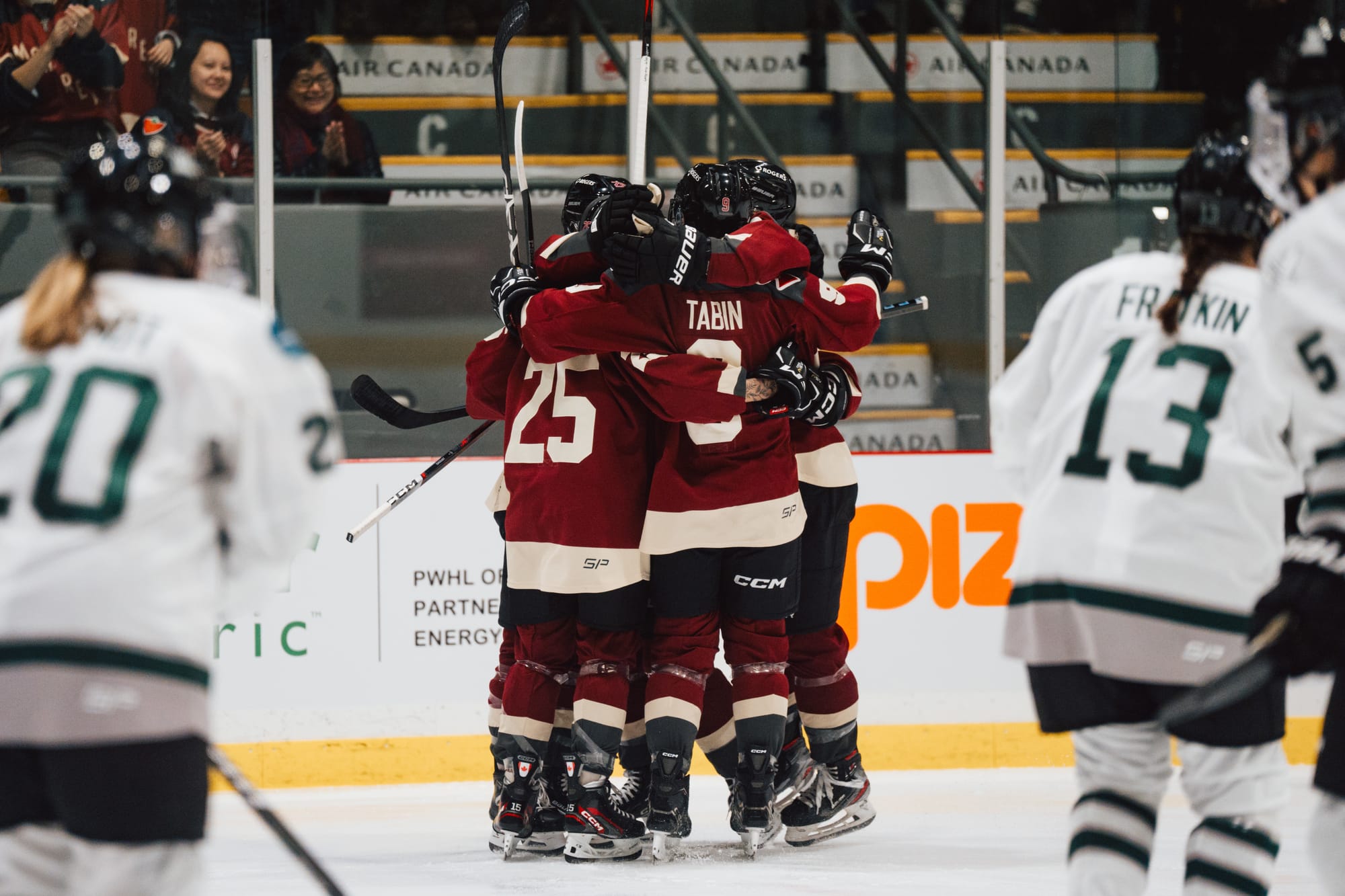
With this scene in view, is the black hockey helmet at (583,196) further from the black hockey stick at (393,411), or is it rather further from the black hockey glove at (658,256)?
the black hockey stick at (393,411)

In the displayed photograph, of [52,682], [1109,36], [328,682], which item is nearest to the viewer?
[52,682]

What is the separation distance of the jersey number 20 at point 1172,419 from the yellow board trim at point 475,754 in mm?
2125

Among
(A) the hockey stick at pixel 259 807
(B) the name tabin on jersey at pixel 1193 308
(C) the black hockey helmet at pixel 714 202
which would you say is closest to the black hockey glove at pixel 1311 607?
(B) the name tabin on jersey at pixel 1193 308

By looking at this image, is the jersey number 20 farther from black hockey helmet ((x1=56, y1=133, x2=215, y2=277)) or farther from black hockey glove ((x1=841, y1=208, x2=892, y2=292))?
black hockey glove ((x1=841, y1=208, x2=892, y2=292))

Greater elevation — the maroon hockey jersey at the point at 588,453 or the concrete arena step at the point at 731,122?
the concrete arena step at the point at 731,122

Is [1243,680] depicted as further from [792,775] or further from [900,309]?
[900,309]

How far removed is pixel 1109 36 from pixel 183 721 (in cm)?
421

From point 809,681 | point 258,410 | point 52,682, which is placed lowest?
point 809,681

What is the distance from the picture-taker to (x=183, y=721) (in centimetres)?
162

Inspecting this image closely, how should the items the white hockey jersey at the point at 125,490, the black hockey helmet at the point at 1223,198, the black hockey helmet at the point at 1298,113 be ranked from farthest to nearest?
the black hockey helmet at the point at 1223,198, the black hockey helmet at the point at 1298,113, the white hockey jersey at the point at 125,490

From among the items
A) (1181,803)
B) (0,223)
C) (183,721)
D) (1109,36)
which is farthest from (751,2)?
(183,721)

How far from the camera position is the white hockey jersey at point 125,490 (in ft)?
5.12

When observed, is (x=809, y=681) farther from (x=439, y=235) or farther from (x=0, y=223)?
(x=0, y=223)

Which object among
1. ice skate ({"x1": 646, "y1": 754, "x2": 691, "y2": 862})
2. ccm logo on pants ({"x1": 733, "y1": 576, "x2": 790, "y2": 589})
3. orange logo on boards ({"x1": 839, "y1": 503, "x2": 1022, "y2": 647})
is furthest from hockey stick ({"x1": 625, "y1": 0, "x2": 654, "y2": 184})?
orange logo on boards ({"x1": 839, "y1": 503, "x2": 1022, "y2": 647})
